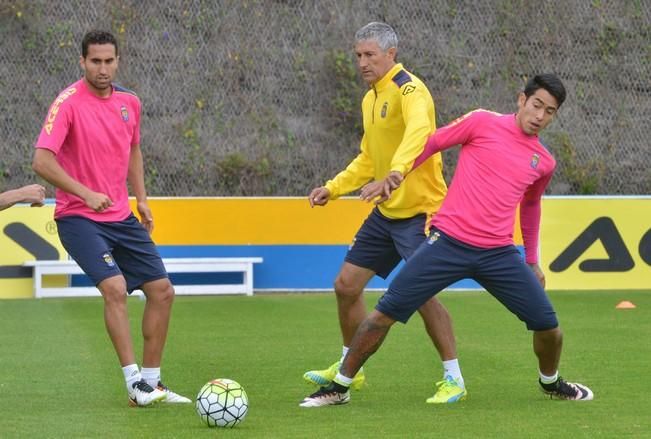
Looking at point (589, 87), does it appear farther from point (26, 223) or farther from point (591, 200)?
point (26, 223)

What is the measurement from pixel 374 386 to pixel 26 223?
8.12 m

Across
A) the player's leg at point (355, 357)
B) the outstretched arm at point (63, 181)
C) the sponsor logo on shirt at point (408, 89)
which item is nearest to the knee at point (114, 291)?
the outstretched arm at point (63, 181)

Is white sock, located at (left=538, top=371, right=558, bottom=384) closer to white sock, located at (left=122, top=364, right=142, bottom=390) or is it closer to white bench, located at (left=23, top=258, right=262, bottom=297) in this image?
white sock, located at (left=122, top=364, right=142, bottom=390)

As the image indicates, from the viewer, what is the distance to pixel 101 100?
816 centimetres

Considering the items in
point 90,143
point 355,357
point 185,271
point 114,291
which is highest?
point 90,143

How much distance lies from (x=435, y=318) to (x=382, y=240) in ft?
1.98

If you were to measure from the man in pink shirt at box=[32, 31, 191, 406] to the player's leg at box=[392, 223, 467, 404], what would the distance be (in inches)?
58.6

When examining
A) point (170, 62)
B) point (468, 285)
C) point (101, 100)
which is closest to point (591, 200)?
point (468, 285)

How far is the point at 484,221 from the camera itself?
25.4 ft

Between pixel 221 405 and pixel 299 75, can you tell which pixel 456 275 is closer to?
pixel 221 405

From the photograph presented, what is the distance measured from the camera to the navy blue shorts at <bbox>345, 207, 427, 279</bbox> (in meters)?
8.41

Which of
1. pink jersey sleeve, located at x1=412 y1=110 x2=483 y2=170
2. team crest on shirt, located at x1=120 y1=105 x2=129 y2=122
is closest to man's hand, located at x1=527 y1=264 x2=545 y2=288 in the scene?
pink jersey sleeve, located at x1=412 y1=110 x2=483 y2=170

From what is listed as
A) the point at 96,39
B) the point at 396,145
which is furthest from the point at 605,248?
the point at 96,39

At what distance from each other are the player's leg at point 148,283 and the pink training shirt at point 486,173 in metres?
1.77
